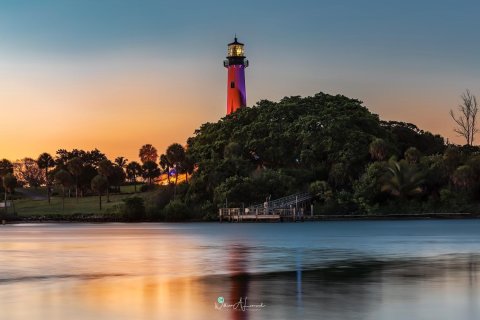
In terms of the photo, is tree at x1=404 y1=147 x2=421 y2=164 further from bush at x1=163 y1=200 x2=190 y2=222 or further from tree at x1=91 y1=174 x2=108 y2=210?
tree at x1=91 y1=174 x2=108 y2=210

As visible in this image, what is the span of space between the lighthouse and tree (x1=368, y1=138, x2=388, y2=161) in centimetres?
3695

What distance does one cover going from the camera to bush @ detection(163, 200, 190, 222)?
137 m

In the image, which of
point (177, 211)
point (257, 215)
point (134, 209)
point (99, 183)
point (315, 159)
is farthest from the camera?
point (99, 183)

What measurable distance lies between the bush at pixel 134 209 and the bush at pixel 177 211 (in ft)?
28.6

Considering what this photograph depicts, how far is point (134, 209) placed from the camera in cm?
14850

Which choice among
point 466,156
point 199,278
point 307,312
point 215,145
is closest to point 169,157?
point 215,145

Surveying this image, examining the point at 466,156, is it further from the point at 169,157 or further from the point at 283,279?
the point at 283,279

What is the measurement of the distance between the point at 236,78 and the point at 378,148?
4001cm

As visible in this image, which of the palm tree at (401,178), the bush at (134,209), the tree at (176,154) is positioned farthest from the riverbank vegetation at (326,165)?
the tree at (176,154)

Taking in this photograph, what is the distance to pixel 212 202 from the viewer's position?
438 feet

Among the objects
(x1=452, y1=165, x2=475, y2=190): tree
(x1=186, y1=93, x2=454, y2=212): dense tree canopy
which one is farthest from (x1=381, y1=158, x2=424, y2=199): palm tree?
(x1=452, y1=165, x2=475, y2=190): tree

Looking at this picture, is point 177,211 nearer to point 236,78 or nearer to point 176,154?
point 176,154

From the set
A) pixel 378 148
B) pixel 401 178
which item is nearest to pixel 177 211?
pixel 378 148

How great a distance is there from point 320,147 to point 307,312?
10661 cm
